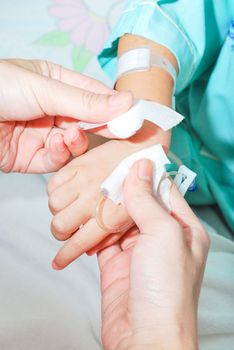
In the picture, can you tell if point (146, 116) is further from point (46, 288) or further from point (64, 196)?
point (46, 288)

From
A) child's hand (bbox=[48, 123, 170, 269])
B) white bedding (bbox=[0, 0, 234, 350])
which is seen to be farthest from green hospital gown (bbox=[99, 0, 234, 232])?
child's hand (bbox=[48, 123, 170, 269])

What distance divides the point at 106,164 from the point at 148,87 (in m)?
0.16

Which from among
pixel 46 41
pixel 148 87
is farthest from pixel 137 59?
pixel 46 41

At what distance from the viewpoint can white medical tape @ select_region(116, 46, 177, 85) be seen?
0.82 metres

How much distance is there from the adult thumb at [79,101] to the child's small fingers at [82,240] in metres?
0.15

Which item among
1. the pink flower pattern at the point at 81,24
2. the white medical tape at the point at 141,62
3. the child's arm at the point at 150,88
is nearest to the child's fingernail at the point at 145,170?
the child's arm at the point at 150,88

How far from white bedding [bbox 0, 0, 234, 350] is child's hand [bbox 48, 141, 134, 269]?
11 centimetres

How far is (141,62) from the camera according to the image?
0.82m

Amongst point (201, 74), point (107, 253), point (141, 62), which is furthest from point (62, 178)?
point (201, 74)

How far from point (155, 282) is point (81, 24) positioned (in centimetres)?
96

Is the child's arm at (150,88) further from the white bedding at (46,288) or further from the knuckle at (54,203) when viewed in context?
the white bedding at (46,288)

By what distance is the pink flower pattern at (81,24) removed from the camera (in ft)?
4.33

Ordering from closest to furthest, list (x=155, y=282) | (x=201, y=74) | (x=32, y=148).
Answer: (x=155, y=282), (x=32, y=148), (x=201, y=74)

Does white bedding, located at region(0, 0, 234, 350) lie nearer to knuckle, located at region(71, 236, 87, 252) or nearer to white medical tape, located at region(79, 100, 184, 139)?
knuckle, located at region(71, 236, 87, 252)
